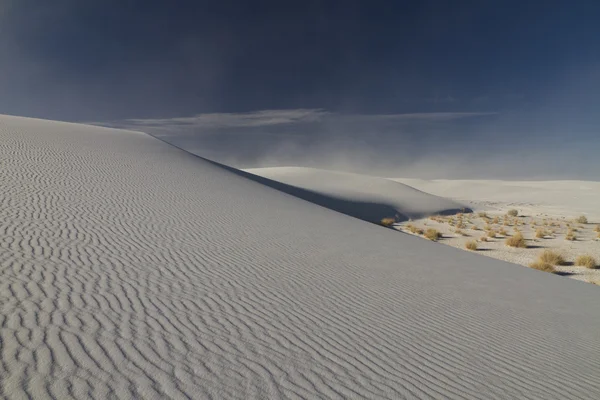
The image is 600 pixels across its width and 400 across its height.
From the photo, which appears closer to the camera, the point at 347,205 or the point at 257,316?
the point at 257,316

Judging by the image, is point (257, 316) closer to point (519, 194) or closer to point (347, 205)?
point (347, 205)

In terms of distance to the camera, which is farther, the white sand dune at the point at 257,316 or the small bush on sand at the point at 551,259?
the small bush on sand at the point at 551,259

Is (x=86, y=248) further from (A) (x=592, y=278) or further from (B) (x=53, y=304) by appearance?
(A) (x=592, y=278)

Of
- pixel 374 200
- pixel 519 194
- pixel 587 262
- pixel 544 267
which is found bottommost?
pixel 544 267

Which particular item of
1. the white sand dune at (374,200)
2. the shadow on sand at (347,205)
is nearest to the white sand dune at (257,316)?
the shadow on sand at (347,205)

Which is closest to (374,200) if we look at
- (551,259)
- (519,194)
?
(551,259)

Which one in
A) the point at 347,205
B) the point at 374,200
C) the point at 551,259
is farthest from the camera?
the point at 374,200

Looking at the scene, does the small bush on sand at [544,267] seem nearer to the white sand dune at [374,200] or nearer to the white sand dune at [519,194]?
the white sand dune at [374,200]

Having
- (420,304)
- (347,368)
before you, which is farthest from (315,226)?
(347,368)
